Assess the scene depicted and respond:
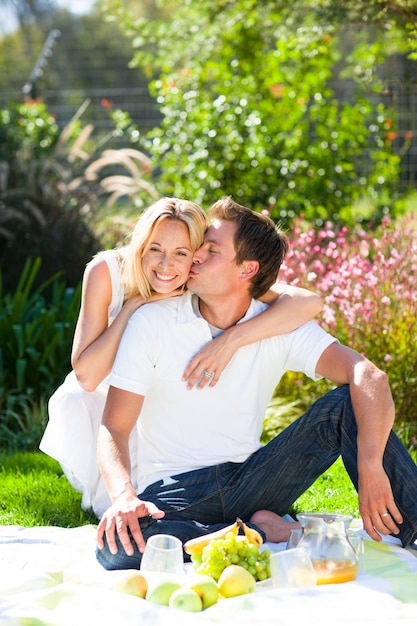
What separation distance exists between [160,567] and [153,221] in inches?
50.5

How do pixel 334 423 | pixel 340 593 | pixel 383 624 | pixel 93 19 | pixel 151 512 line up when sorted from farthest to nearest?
pixel 93 19 < pixel 334 423 < pixel 151 512 < pixel 340 593 < pixel 383 624

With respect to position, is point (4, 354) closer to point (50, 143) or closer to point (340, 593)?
point (340, 593)

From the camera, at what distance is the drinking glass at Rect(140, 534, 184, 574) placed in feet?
8.99

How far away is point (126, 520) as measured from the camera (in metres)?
2.88

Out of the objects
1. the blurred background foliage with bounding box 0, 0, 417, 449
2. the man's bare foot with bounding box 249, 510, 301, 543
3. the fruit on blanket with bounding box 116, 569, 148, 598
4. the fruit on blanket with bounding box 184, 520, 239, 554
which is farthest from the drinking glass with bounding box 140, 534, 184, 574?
the blurred background foliage with bounding box 0, 0, 417, 449

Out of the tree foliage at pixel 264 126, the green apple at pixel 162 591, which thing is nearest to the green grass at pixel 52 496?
the green apple at pixel 162 591

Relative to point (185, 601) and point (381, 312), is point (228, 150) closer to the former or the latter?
point (381, 312)

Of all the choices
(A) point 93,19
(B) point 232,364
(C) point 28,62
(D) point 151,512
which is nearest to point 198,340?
(B) point 232,364

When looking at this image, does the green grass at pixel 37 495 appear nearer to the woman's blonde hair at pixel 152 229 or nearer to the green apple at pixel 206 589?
the woman's blonde hair at pixel 152 229

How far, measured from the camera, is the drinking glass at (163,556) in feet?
8.99

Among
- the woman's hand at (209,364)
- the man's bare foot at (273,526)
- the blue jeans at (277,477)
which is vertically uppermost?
the woman's hand at (209,364)

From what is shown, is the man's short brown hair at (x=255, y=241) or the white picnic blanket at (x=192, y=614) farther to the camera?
the man's short brown hair at (x=255, y=241)

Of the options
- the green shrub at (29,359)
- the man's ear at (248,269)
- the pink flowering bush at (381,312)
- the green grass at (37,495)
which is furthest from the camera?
the green shrub at (29,359)

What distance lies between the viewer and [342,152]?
24.9 feet
